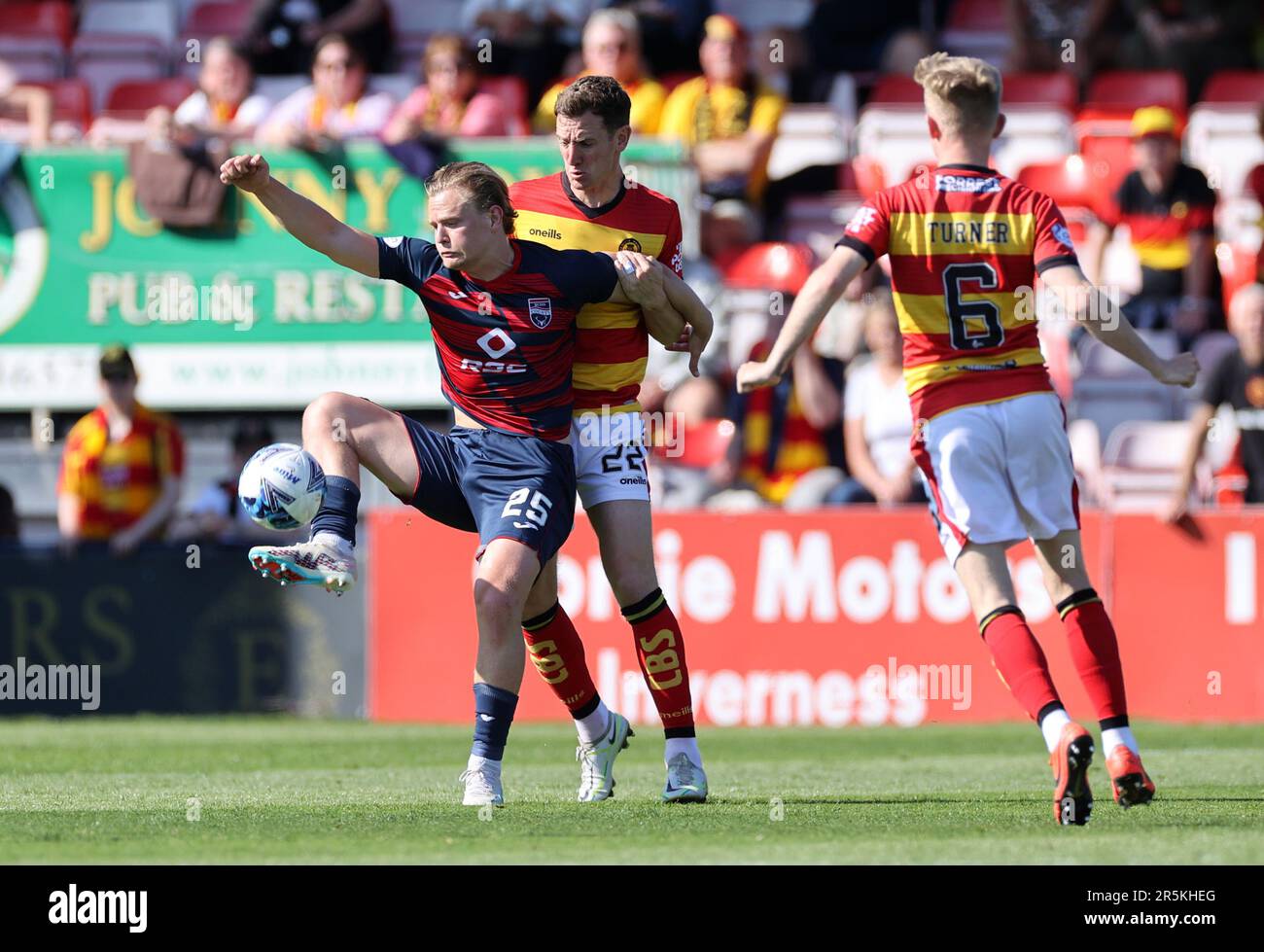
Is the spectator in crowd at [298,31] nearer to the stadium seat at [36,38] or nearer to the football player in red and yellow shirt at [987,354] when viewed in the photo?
the stadium seat at [36,38]

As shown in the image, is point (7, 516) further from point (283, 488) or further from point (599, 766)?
point (283, 488)

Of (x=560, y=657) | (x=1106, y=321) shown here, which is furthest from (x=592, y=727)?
(x=1106, y=321)

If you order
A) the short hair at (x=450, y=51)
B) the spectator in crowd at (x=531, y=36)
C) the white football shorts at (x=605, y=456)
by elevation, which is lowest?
the white football shorts at (x=605, y=456)

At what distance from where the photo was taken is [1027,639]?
632cm

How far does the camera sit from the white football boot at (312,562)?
597 centimetres

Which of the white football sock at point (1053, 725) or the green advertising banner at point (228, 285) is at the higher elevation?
the green advertising banner at point (228, 285)

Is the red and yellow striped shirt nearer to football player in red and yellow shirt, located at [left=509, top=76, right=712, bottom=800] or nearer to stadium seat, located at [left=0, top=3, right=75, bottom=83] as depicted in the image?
stadium seat, located at [left=0, top=3, right=75, bottom=83]

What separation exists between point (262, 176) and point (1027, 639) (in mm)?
2816

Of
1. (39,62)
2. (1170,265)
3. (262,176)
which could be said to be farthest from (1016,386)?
(39,62)

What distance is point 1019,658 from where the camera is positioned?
247 inches

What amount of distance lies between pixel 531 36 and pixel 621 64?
1709 mm

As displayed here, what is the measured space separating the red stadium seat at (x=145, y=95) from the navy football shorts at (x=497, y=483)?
9.77 meters

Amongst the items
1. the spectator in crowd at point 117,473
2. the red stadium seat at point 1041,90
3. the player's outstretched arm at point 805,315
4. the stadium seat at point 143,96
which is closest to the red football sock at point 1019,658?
the player's outstretched arm at point 805,315

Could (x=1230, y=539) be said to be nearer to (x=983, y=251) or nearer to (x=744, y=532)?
(x=744, y=532)
